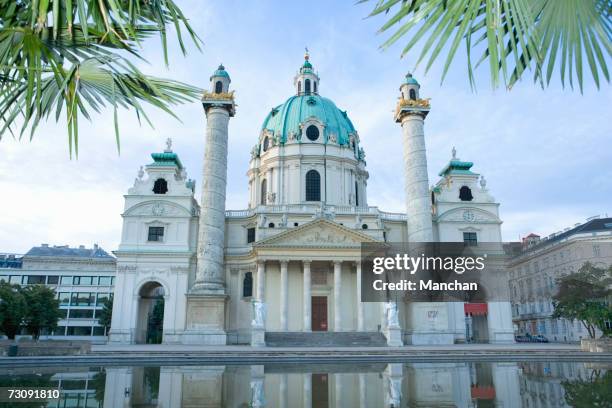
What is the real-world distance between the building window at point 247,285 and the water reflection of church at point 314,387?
24.6m

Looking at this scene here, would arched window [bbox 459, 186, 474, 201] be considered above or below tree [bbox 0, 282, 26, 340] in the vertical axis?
above

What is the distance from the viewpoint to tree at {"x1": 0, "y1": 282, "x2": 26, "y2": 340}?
123ft

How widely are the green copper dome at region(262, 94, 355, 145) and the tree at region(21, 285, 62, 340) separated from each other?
2782 centimetres

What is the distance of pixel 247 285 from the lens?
43.2 metres

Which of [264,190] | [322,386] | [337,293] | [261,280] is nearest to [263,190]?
[264,190]

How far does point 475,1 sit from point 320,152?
45914mm

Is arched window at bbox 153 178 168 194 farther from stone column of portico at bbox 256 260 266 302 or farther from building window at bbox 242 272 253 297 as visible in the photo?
stone column of portico at bbox 256 260 266 302

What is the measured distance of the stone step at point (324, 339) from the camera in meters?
35.5

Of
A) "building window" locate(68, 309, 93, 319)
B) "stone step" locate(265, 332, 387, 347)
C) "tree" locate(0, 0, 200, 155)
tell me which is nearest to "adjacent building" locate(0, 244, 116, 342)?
"building window" locate(68, 309, 93, 319)

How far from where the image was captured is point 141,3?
6.65 meters

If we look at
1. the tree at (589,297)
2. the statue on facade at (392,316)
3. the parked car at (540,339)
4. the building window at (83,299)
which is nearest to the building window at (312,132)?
the statue on facade at (392,316)

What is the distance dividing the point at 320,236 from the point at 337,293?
16.4ft

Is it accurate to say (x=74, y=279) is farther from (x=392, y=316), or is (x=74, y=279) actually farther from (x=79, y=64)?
(x=79, y=64)

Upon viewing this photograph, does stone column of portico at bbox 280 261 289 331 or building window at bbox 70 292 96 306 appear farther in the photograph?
building window at bbox 70 292 96 306
